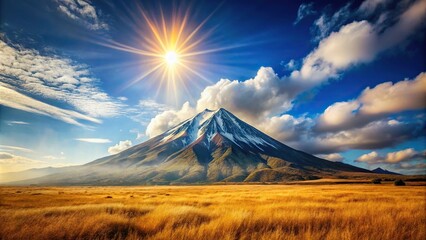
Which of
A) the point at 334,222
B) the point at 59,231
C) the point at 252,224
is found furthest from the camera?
the point at 334,222

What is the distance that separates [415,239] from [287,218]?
4.52 m

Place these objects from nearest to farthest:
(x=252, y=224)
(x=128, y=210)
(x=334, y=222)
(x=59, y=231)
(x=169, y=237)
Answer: (x=169, y=237) < (x=59, y=231) < (x=252, y=224) < (x=334, y=222) < (x=128, y=210)

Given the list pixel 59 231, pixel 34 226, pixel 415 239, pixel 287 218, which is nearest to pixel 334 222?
pixel 287 218

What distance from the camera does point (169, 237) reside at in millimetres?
8023

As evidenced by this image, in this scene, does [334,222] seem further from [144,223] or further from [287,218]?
[144,223]

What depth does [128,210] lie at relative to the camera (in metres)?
15.1

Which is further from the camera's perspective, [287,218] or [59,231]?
[287,218]

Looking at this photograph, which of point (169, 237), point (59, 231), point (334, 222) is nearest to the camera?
point (169, 237)

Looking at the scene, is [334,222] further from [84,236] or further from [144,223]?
[84,236]

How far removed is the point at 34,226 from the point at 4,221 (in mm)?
2513

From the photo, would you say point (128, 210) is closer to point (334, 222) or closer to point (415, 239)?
point (334, 222)

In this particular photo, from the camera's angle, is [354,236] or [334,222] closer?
[354,236]

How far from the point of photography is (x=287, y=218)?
1121 cm

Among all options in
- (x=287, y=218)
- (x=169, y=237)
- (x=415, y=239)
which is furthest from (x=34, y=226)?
(x=415, y=239)
